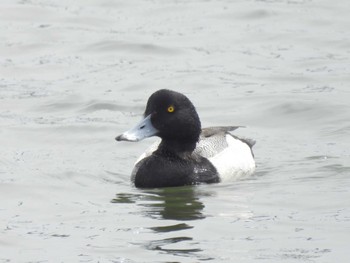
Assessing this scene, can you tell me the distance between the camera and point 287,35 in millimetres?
20844

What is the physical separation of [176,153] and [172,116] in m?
0.40

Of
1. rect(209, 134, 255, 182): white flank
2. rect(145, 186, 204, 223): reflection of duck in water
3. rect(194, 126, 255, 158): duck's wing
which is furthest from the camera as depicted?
rect(194, 126, 255, 158): duck's wing

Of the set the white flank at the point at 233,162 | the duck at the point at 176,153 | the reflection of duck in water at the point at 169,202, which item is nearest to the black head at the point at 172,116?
the duck at the point at 176,153

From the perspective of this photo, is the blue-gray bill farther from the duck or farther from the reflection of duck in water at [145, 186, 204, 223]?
the reflection of duck in water at [145, 186, 204, 223]

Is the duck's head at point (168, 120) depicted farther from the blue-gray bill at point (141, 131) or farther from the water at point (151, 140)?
the water at point (151, 140)

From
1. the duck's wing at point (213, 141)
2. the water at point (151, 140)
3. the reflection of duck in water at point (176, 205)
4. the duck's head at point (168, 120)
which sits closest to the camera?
the water at point (151, 140)

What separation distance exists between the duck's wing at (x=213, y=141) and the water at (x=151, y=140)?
1.62 ft

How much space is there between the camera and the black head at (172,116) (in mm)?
13344

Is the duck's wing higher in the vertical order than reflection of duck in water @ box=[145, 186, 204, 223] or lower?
higher

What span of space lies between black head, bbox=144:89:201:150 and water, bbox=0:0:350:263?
26.7 inches

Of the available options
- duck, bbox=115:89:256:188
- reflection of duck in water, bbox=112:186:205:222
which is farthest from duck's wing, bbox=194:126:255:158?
reflection of duck in water, bbox=112:186:205:222

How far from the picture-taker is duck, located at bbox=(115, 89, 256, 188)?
13227mm

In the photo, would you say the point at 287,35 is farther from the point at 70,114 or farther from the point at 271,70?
the point at 70,114

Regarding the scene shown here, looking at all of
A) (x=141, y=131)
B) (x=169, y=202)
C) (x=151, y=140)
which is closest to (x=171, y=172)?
(x=141, y=131)
